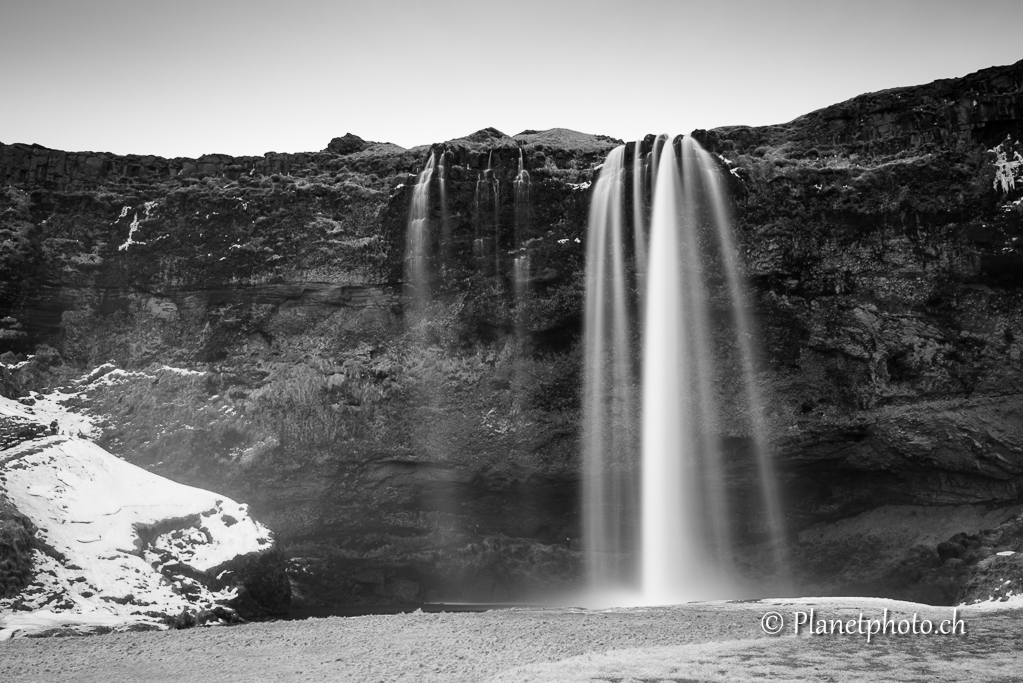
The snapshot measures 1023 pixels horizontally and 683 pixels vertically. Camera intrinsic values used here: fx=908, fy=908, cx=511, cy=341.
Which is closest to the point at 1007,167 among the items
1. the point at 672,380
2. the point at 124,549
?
the point at 672,380

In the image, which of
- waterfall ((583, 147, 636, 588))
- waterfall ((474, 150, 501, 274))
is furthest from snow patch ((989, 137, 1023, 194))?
waterfall ((474, 150, 501, 274))

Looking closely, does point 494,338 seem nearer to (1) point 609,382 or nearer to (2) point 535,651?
(1) point 609,382

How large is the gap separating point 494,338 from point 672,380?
5.39m

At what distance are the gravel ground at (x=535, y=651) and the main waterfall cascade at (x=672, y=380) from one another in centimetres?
956

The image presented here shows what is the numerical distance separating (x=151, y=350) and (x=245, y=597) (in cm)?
1166

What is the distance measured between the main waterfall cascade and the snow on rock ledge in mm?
10709

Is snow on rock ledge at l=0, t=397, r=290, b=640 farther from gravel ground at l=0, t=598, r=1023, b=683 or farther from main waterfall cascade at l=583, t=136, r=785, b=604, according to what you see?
main waterfall cascade at l=583, t=136, r=785, b=604

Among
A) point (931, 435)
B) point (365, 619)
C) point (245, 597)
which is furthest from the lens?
point (931, 435)

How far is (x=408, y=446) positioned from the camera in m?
26.6

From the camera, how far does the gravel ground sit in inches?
429

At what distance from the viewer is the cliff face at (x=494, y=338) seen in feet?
82.3

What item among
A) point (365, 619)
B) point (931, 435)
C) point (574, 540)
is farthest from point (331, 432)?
point (931, 435)

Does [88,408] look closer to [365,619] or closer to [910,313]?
[365,619]

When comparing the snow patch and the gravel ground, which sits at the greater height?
the snow patch
